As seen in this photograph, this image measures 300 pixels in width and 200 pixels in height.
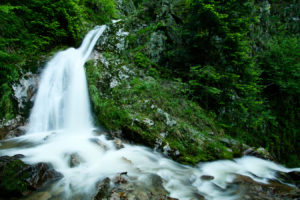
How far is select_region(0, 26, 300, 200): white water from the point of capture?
374cm

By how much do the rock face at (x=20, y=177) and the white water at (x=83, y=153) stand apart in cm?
36

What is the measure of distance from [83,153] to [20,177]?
63.8 inches

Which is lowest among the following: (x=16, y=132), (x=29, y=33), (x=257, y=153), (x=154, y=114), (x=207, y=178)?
(x=257, y=153)

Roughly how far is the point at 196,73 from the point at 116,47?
15.2ft

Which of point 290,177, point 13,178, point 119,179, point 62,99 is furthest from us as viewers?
point 62,99

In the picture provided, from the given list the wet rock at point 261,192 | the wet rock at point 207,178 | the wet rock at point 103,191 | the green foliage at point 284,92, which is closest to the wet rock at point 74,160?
the wet rock at point 103,191

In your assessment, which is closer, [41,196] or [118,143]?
[41,196]

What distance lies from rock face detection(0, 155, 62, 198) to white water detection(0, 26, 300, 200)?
1.19ft

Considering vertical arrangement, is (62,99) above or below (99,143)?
above

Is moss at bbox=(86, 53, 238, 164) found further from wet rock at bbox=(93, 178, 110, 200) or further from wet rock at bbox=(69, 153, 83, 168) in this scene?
wet rock at bbox=(93, 178, 110, 200)

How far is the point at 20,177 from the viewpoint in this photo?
2.89 meters

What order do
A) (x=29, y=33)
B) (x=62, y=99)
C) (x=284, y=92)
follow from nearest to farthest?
(x=62, y=99)
(x=29, y=33)
(x=284, y=92)

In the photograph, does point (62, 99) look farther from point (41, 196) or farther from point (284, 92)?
point (284, 92)

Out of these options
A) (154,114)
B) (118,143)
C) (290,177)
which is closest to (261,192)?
(290,177)
